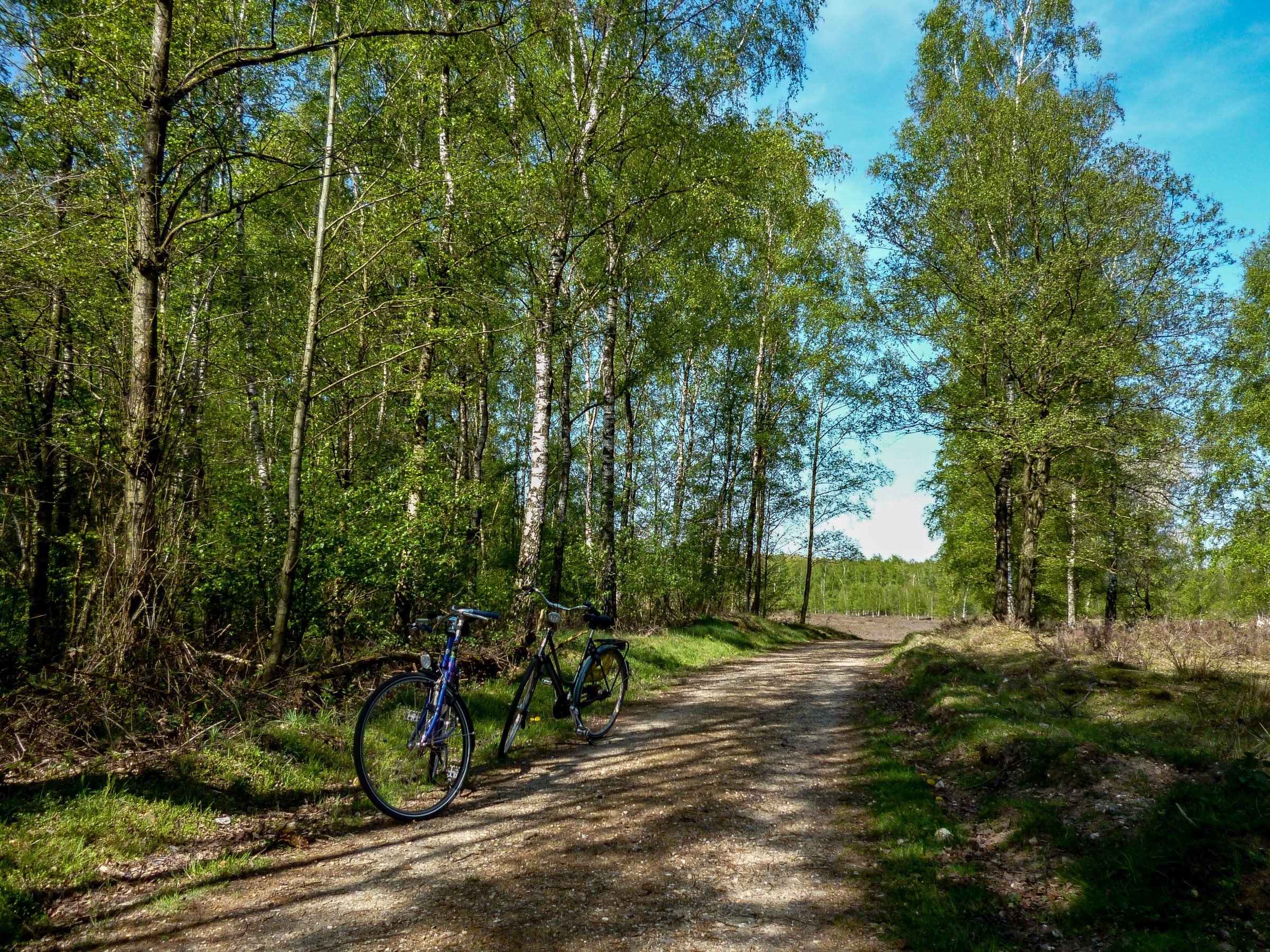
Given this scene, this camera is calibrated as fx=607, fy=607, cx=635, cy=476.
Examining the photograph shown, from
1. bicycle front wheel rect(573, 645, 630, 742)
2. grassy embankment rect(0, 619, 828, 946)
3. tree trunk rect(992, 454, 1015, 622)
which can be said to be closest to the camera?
grassy embankment rect(0, 619, 828, 946)

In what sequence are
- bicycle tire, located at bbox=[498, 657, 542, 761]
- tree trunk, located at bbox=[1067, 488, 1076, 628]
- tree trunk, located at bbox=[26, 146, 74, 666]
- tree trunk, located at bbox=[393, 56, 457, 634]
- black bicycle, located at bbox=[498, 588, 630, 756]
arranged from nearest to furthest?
tree trunk, located at bbox=[26, 146, 74, 666]
bicycle tire, located at bbox=[498, 657, 542, 761]
black bicycle, located at bbox=[498, 588, 630, 756]
tree trunk, located at bbox=[393, 56, 457, 634]
tree trunk, located at bbox=[1067, 488, 1076, 628]

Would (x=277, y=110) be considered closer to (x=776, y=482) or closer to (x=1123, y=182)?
(x=1123, y=182)

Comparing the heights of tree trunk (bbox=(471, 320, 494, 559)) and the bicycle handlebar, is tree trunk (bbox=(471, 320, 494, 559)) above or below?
above

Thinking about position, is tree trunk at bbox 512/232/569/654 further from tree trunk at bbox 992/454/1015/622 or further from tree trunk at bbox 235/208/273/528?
tree trunk at bbox 992/454/1015/622

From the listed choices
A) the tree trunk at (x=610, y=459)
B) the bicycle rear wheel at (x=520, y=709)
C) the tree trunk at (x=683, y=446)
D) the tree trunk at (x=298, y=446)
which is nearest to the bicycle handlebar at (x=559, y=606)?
the bicycle rear wheel at (x=520, y=709)

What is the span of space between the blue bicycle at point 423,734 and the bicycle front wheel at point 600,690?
200cm

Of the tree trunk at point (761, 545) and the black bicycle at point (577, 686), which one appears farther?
the tree trunk at point (761, 545)

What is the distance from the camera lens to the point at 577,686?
7.04 metres

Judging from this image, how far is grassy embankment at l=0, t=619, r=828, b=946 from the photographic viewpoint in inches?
134

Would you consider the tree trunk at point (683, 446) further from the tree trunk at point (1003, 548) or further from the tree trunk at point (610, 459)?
the tree trunk at point (1003, 548)

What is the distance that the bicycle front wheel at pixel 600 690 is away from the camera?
7.09 meters

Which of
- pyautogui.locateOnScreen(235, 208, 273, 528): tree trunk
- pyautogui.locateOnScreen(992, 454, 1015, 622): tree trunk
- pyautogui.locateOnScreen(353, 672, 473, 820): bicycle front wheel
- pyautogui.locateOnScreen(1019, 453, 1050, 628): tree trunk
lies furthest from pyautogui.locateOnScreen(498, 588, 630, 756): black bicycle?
pyautogui.locateOnScreen(992, 454, 1015, 622): tree trunk

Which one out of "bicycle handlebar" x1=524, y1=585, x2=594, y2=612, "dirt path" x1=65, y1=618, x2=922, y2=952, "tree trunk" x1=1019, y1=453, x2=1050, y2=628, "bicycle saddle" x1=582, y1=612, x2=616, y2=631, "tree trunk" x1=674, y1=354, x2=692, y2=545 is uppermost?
"tree trunk" x1=674, y1=354, x2=692, y2=545

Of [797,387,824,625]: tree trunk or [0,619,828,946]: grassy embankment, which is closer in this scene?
[0,619,828,946]: grassy embankment
